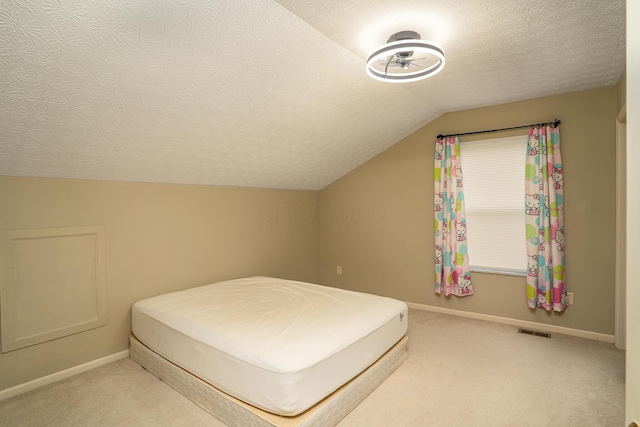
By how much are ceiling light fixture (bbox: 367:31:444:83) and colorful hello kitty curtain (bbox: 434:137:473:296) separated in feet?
4.66

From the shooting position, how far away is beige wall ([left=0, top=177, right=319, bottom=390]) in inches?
92.4

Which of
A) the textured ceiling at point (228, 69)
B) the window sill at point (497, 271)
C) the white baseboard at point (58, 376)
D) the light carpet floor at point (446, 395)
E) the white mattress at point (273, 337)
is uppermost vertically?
the textured ceiling at point (228, 69)

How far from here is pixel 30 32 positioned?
1428 mm

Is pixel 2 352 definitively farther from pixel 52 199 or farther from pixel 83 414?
pixel 52 199

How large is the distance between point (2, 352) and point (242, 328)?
1582 millimetres

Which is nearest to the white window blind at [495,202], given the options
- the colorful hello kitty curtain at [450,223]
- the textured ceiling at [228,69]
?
the colorful hello kitty curtain at [450,223]

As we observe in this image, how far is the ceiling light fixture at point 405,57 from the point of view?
191 centimetres

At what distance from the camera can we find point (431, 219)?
3.99 meters

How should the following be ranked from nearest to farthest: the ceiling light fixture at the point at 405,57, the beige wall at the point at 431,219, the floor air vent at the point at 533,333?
the ceiling light fixture at the point at 405,57 → the beige wall at the point at 431,219 → the floor air vent at the point at 533,333

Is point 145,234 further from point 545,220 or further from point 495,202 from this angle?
point 545,220

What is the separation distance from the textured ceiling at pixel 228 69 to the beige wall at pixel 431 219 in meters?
0.39

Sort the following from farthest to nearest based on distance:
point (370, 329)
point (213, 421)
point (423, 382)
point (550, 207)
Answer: point (550, 207), point (423, 382), point (370, 329), point (213, 421)

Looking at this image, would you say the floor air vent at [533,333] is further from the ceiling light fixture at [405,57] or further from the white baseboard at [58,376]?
the white baseboard at [58,376]

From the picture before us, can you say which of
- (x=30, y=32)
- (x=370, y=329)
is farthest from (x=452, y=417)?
(x=30, y=32)
